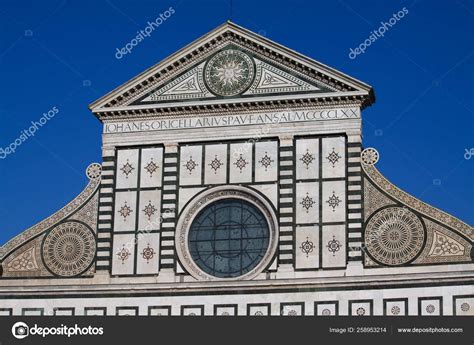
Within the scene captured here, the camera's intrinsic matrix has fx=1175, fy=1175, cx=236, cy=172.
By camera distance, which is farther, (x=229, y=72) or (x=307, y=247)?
(x=229, y=72)

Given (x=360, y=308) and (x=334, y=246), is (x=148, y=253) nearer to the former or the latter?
(x=334, y=246)

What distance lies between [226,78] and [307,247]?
5.73 meters

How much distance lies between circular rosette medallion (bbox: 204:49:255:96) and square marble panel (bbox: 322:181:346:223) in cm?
400

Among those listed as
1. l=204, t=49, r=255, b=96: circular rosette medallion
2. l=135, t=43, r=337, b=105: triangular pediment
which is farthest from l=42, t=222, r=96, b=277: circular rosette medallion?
l=204, t=49, r=255, b=96: circular rosette medallion

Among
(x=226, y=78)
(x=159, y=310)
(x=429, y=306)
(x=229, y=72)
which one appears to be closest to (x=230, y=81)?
(x=226, y=78)

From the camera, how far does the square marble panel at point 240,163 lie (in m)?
33.0

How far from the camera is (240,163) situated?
33.2 meters

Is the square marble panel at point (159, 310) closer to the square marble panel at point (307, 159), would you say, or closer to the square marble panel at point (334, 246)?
the square marble panel at point (334, 246)

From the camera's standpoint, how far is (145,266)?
108 feet

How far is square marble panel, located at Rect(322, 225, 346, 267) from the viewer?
31547mm

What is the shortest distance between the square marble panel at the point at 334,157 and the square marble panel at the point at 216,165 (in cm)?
284

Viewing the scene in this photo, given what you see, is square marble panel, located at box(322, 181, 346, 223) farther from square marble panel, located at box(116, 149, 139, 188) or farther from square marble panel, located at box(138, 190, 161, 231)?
square marble panel, located at box(116, 149, 139, 188)

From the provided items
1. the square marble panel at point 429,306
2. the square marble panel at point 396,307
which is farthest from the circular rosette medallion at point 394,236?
the square marble panel at point 429,306

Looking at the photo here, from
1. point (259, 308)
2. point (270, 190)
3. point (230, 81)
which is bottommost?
point (259, 308)
